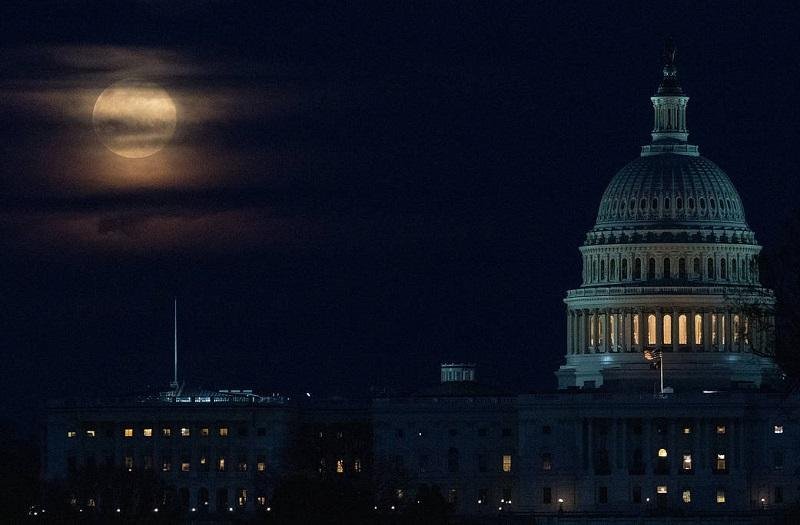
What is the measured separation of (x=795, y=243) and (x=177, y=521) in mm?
97828

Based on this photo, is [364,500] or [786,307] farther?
[364,500]

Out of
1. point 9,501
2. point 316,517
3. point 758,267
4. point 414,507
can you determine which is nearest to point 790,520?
point 414,507

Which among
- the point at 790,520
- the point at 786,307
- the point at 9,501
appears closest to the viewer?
the point at 786,307

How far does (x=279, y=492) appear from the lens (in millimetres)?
179875

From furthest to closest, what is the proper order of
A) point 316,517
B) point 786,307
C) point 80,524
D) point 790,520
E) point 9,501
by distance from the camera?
1. point 790,520
2. point 80,524
3. point 316,517
4. point 9,501
5. point 786,307

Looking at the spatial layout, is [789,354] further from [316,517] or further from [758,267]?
[316,517]

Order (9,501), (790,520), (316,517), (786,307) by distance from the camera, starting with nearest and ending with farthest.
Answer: (786,307)
(9,501)
(316,517)
(790,520)

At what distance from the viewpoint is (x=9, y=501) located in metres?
156

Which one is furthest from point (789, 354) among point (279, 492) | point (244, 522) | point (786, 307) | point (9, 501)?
point (244, 522)

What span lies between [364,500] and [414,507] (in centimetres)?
504

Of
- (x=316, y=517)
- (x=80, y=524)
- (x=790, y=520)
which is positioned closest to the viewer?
(x=316, y=517)

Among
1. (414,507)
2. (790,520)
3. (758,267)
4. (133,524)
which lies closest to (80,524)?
(133,524)

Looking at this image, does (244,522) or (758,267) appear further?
(244,522)

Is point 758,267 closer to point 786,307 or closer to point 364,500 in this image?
point 786,307
